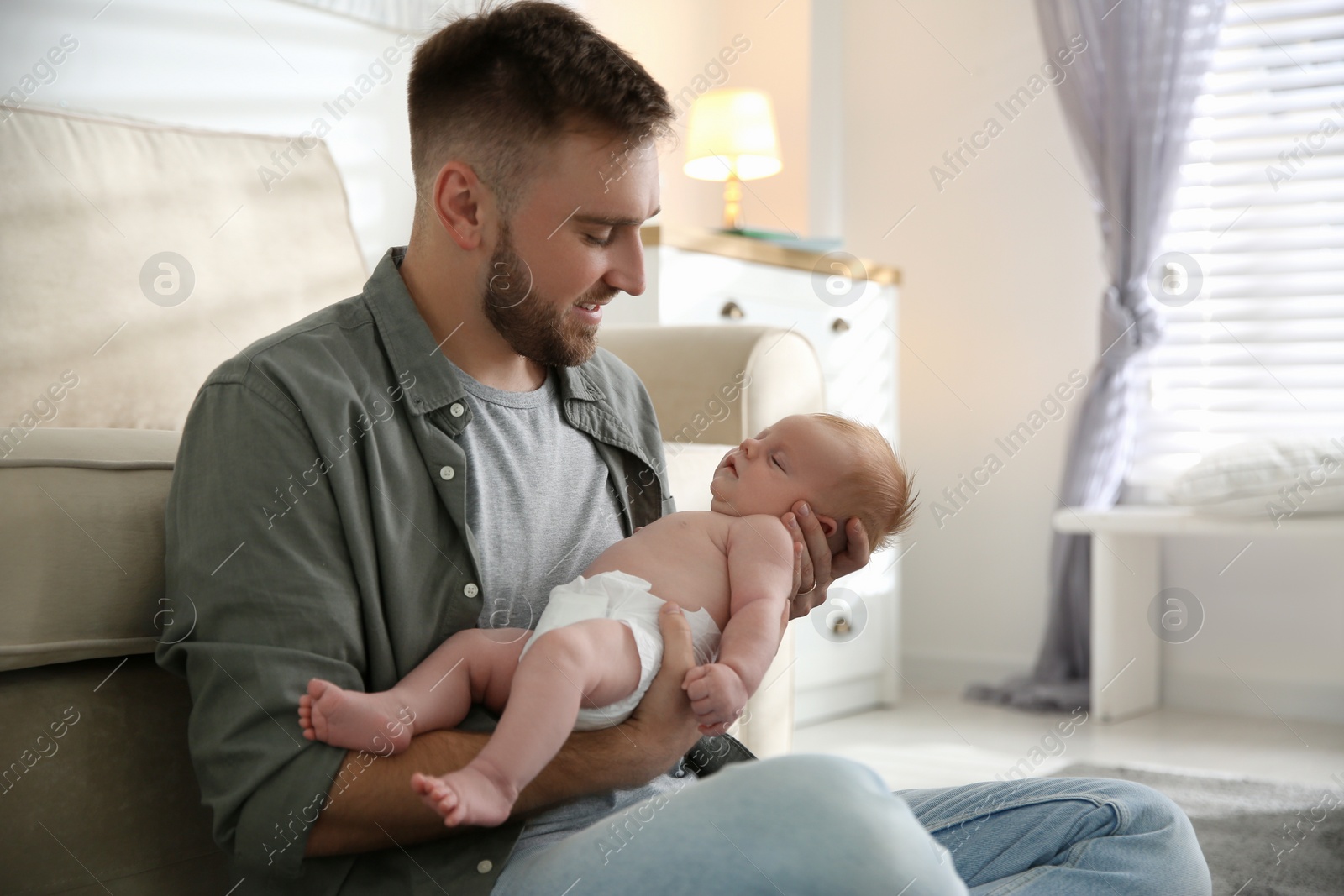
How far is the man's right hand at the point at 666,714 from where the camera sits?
0.97 m

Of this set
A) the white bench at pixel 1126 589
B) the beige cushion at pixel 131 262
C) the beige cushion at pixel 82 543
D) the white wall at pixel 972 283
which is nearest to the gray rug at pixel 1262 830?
the white bench at pixel 1126 589

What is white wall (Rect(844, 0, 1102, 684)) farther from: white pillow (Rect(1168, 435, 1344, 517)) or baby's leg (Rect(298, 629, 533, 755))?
baby's leg (Rect(298, 629, 533, 755))

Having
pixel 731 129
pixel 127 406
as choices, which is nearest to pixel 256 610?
pixel 127 406

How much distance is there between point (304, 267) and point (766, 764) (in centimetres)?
127

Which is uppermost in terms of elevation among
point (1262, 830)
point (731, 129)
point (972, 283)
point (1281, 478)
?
point (731, 129)

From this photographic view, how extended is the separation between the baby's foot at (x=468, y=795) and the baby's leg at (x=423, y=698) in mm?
57

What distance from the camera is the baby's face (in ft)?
4.02

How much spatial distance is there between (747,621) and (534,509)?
23 centimetres

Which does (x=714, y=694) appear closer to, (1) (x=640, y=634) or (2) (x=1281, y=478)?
(1) (x=640, y=634)

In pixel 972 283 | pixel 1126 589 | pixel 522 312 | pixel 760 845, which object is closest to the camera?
pixel 760 845

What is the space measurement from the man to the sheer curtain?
2027mm

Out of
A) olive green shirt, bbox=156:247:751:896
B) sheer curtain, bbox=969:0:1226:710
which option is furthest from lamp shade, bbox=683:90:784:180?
olive green shirt, bbox=156:247:751:896

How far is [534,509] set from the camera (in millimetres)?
1108

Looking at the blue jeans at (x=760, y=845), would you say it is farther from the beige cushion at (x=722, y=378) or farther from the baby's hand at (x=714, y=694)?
the beige cushion at (x=722, y=378)
